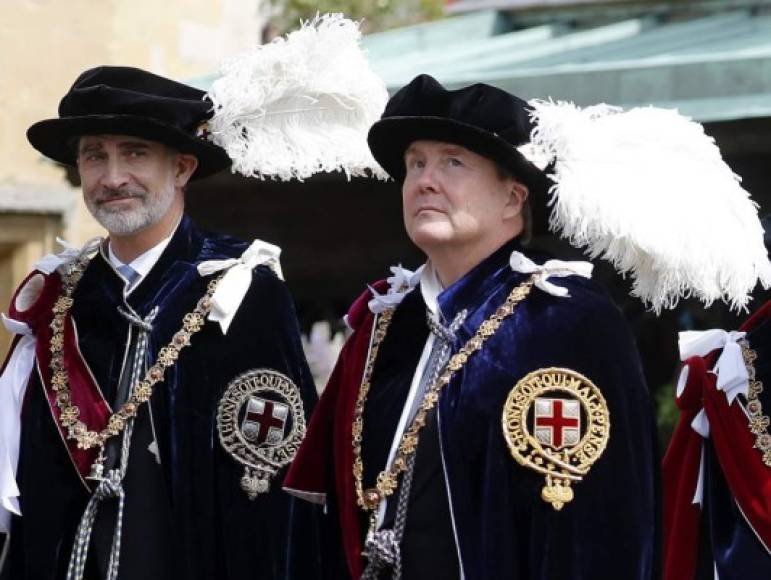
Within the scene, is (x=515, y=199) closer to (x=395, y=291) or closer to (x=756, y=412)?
(x=395, y=291)

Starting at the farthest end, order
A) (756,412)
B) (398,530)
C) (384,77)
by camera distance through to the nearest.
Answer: (384,77) < (756,412) < (398,530)

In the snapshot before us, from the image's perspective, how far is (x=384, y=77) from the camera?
25.2 ft

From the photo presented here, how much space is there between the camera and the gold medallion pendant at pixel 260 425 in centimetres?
526

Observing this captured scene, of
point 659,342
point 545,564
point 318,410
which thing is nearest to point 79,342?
point 318,410

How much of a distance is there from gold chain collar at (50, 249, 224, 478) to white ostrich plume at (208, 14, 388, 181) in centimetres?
38

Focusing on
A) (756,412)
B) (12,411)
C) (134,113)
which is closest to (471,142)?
(134,113)

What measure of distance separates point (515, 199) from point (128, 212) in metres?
1.15

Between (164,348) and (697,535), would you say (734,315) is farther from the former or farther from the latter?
(164,348)

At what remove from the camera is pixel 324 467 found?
4.99 m

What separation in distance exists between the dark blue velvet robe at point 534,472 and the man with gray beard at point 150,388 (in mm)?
625

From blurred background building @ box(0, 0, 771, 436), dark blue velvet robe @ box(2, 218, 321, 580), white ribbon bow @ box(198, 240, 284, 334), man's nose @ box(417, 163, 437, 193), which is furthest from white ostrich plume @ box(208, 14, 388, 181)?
blurred background building @ box(0, 0, 771, 436)

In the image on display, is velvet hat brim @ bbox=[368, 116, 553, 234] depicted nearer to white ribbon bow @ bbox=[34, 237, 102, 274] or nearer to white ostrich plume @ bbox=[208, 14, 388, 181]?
white ostrich plume @ bbox=[208, 14, 388, 181]

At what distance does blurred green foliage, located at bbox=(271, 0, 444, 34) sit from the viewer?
1318cm

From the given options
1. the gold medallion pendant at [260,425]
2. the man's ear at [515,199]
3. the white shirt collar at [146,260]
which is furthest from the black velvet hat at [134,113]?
the man's ear at [515,199]
